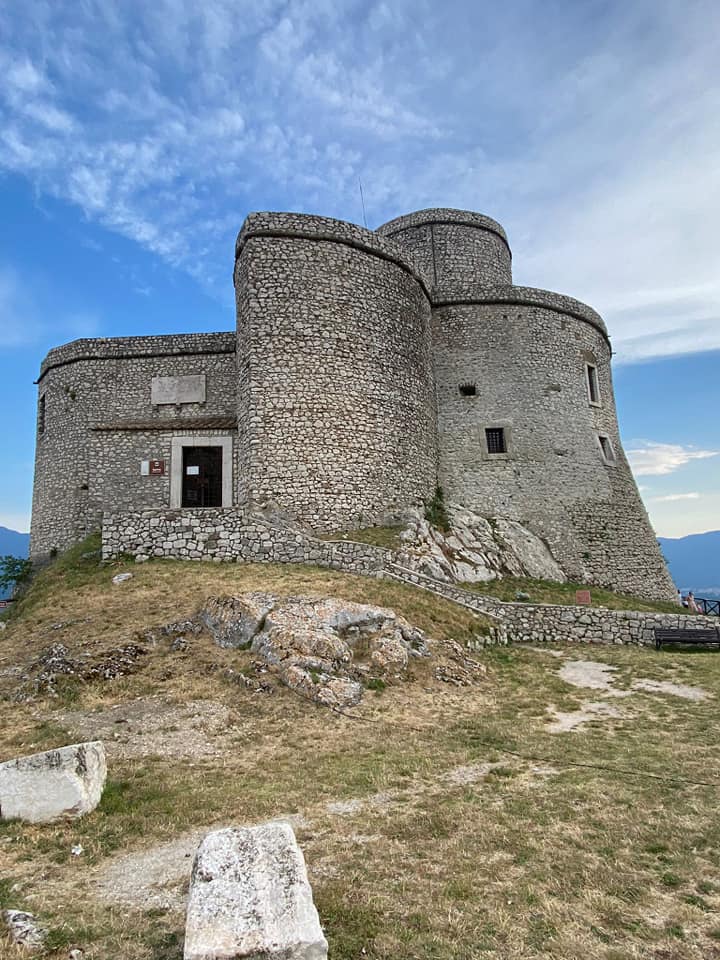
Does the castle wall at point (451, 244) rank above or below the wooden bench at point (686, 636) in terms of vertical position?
above

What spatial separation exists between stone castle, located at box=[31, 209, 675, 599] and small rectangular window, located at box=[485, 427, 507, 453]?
0.07m

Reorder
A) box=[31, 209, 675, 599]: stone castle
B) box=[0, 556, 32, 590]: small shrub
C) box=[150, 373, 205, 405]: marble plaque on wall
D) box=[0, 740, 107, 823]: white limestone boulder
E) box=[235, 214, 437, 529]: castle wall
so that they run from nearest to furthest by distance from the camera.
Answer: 1. box=[0, 740, 107, 823]: white limestone boulder
2. box=[235, 214, 437, 529]: castle wall
3. box=[31, 209, 675, 599]: stone castle
4. box=[0, 556, 32, 590]: small shrub
5. box=[150, 373, 205, 405]: marble plaque on wall

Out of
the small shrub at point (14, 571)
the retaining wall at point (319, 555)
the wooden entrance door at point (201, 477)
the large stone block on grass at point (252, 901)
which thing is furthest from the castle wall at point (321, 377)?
the large stone block on grass at point (252, 901)

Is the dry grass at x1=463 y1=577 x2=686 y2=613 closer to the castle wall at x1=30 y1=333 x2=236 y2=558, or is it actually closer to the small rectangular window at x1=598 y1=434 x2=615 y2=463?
the small rectangular window at x1=598 y1=434 x2=615 y2=463

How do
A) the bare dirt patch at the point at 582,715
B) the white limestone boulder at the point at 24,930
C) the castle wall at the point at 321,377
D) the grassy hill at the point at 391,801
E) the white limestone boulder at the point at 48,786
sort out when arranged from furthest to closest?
the castle wall at the point at 321,377
the bare dirt patch at the point at 582,715
the white limestone boulder at the point at 48,786
the grassy hill at the point at 391,801
the white limestone boulder at the point at 24,930

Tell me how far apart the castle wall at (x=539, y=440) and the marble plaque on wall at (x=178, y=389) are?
927 centimetres

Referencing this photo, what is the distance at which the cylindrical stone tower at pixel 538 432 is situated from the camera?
22641mm

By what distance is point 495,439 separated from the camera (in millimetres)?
23438

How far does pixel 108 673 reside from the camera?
33.0ft

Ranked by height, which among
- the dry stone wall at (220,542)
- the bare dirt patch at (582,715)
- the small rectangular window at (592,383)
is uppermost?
the small rectangular window at (592,383)

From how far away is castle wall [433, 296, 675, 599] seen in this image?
22609 millimetres

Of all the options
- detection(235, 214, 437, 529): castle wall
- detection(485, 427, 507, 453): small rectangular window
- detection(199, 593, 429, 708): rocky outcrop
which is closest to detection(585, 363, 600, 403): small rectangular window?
detection(485, 427, 507, 453): small rectangular window

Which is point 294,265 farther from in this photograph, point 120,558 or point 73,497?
point 73,497

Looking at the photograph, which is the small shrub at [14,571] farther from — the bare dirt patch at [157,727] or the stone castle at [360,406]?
the bare dirt patch at [157,727]
